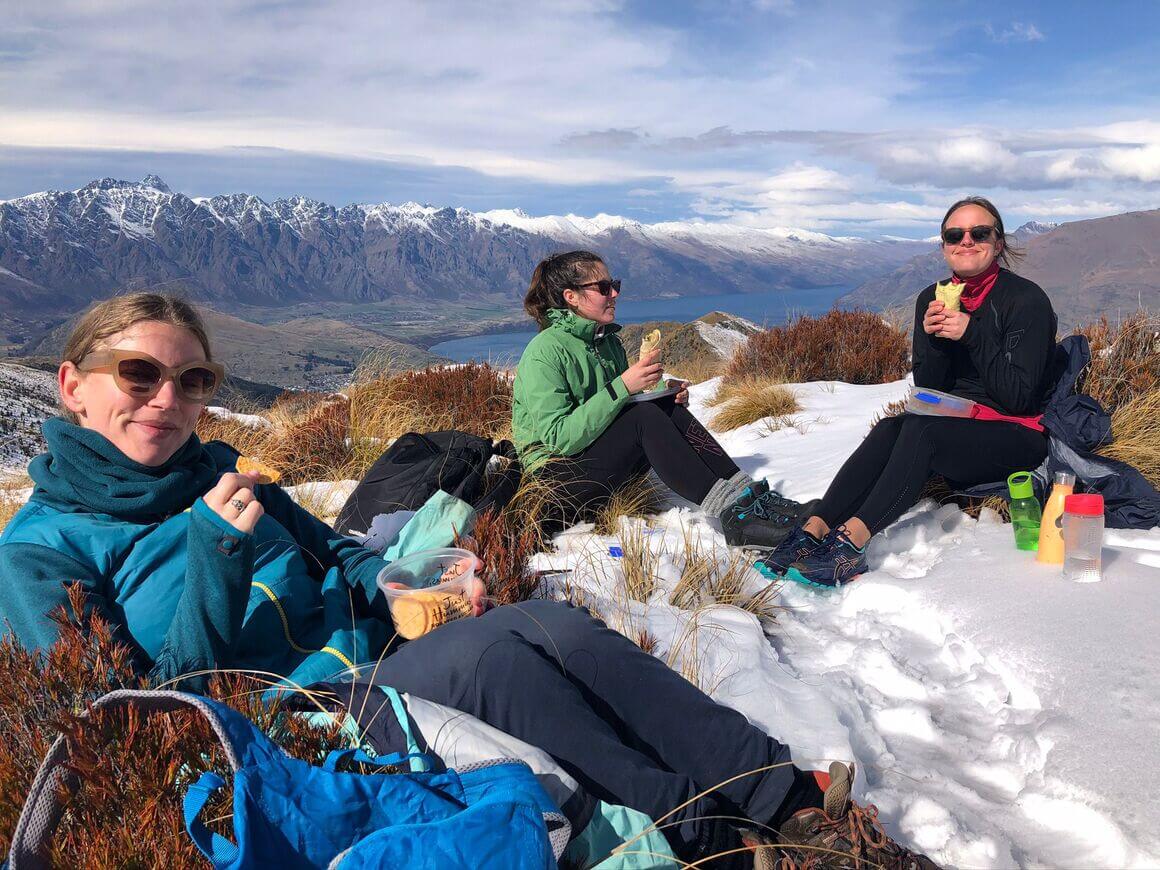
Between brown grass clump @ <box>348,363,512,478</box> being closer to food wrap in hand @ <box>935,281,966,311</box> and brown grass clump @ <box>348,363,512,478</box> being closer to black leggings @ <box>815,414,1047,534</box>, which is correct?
black leggings @ <box>815,414,1047,534</box>

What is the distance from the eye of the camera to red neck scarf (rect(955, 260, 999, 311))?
3.73m

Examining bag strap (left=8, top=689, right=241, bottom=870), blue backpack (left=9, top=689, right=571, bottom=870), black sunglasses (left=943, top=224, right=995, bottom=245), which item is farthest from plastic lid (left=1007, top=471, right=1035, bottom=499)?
bag strap (left=8, top=689, right=241, bottom=870)

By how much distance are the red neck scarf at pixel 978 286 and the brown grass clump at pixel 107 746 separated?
3664 millimetres

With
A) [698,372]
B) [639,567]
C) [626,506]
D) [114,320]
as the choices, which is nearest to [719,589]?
[639,567]

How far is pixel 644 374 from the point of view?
3.88 metres

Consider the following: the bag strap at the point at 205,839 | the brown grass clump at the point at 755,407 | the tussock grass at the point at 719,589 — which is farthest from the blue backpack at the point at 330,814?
the brown grass clump at the point at 755,407

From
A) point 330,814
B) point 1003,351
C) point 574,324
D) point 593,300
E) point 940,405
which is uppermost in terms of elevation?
point 593,300

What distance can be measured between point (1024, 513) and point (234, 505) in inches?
135

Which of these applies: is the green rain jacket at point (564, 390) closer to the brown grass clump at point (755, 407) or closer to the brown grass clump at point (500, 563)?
the brown grass clump at point (500, 563)

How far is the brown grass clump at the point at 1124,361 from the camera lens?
4.52 meters

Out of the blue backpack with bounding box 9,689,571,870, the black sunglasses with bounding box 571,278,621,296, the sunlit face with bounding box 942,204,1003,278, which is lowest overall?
the blue backpack with bounding box 9,689,571,870

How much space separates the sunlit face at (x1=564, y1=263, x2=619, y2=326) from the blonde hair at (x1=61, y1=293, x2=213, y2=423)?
8.02 ft

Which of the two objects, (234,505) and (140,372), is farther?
(140,372)

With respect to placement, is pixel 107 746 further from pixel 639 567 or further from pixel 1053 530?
pixel 1053 530
